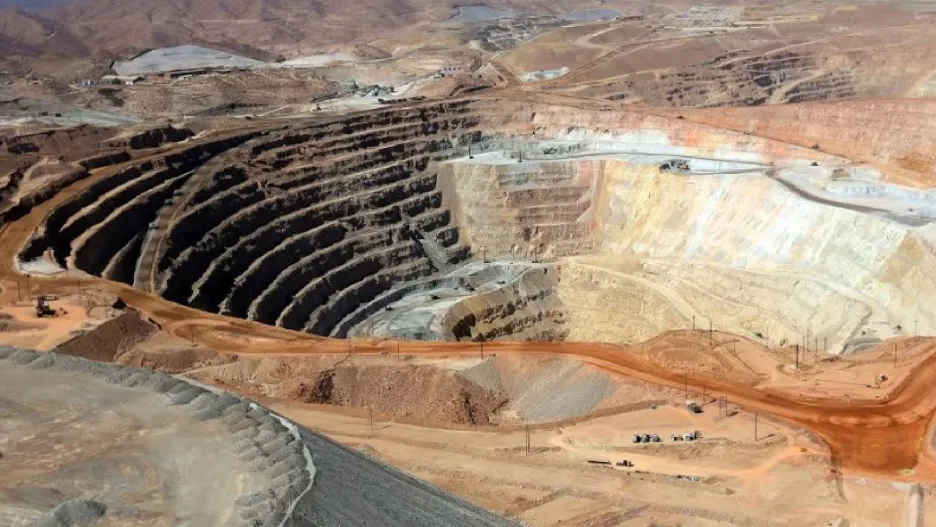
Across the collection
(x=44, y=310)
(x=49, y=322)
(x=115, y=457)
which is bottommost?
(x=49, y=322)

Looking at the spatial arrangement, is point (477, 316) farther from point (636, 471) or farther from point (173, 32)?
point (173, 32)

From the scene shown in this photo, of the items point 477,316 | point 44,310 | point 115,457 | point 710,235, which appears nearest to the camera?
point 115,457

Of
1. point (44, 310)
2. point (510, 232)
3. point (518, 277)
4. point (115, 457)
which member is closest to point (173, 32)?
point (510, 232)

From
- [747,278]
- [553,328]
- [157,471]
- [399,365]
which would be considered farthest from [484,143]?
[157,471]

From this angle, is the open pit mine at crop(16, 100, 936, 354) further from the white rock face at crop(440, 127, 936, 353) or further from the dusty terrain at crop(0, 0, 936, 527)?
the dusty terrain at crop(0, 0, 936, 527)

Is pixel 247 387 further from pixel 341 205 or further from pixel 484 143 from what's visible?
pixel 484 143

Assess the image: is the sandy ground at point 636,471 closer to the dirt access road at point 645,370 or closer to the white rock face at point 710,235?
the dirt access road at point 645,370

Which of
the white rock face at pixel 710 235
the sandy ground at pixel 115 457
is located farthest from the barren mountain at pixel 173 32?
the sandy ground at pixel 115 457
